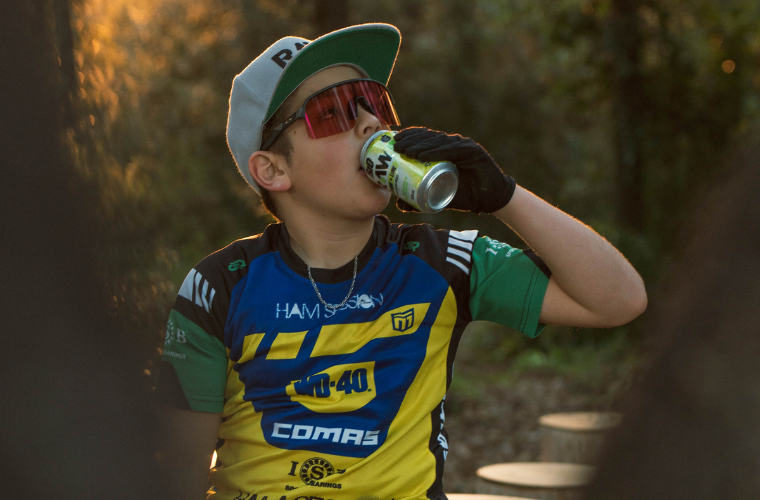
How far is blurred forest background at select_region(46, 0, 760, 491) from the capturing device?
11.4 ft

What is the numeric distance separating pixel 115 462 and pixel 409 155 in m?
1.07

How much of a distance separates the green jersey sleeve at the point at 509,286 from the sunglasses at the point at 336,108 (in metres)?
0.51

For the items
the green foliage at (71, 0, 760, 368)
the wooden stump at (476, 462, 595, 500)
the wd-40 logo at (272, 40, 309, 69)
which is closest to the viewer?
the wd-40 logo at (272, 40, 309, 69)

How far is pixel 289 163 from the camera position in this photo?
205 centimetres

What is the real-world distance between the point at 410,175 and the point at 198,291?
2.26ft

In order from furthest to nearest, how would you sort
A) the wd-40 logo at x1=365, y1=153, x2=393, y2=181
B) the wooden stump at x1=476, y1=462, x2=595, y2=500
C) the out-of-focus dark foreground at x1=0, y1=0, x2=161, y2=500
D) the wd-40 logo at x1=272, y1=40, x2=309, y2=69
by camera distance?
the wooden stump at x1=476, y1=462, x2=595, y2=500
the wd-40 logo at x1=272, y1=40, x2=309, y2=69
the wd-40 logo at x1=365, y1=153, x2=393, y2=181
the out-of-focus dark foreground at x1=0, y1=0, x2=161, y2=500

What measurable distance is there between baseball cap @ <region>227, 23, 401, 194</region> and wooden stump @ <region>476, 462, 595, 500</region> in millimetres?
2012

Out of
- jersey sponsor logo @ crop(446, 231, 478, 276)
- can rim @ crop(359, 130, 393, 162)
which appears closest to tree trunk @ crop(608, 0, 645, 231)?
jersey sponsor logo @ crop(446, 231, 478, 276)

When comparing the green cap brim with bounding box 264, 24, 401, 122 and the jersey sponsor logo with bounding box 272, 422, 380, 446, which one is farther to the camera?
the green cap brim with bounding box 264, 24, 401, 122

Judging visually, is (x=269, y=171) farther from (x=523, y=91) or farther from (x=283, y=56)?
(x=523, y=91)

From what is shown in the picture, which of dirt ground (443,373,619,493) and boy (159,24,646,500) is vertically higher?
boy (159,24,646,500)

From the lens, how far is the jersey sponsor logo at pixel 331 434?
5.88 feet

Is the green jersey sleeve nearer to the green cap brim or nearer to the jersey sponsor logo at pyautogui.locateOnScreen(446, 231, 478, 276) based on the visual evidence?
the jersey sponsor logo at pyautogui.locateOnScreen(446, 231, 478, 276)

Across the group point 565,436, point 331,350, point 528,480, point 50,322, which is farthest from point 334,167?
point 565,436
